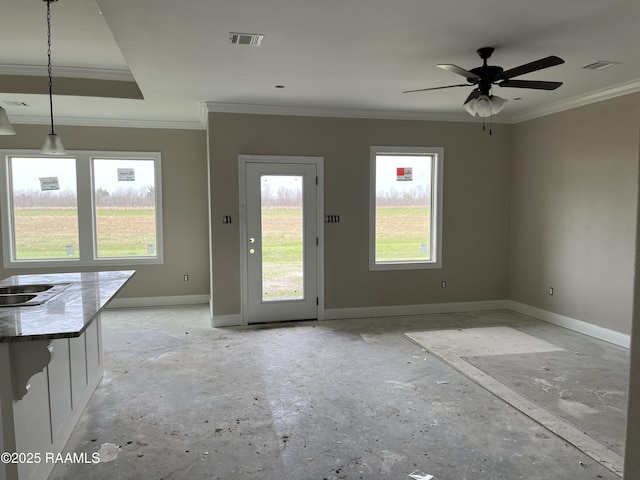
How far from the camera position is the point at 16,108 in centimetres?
550

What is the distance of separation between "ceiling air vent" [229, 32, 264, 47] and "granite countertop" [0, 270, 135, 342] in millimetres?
2020

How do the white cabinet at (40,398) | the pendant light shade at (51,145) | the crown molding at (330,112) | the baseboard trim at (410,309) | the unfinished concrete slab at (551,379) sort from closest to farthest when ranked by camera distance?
the white cabinet at (40,398) < the unfinished concrete slab at (551,379) < the pendant light shade at (51,145) < the crown molding at (330,112) < the baseboard trim at (410,309)

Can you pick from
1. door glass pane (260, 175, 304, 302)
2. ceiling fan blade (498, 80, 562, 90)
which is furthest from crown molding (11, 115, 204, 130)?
ceiling fan blade (498, 80, 562, 90)

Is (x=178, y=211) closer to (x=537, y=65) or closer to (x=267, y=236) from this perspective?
(x=267, y=236)

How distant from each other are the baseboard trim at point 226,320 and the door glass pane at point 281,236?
41 centimetres

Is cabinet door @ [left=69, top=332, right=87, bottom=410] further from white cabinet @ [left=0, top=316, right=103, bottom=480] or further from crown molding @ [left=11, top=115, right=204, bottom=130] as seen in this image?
crown molding @ [left=11, top=115, right=204, bottom=130]

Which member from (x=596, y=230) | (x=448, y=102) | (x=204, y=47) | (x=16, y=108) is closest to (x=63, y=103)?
(x=16, y=108)

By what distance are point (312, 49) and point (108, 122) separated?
411 cm


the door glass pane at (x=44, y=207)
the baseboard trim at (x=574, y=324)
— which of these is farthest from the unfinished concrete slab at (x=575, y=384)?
the door glass pane at (x=44, y=207)

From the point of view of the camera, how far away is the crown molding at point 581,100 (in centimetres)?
454

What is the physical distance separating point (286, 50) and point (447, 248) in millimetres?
3757

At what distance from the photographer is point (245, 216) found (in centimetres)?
551

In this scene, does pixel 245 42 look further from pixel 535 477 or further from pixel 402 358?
pixel 535 477

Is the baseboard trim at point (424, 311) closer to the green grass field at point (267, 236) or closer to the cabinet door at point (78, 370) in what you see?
the green grass field at point (267, 236)
